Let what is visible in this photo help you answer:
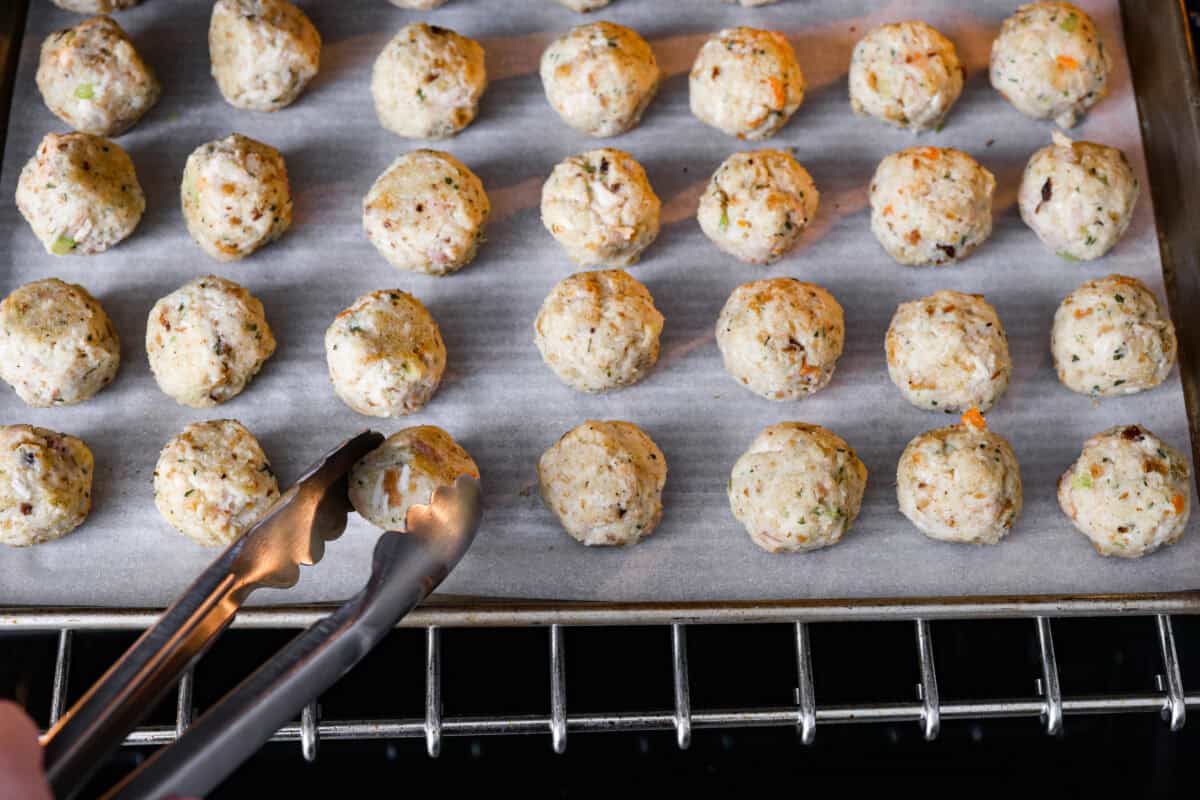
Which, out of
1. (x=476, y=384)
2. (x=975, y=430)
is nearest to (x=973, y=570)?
(x=975, y=430)

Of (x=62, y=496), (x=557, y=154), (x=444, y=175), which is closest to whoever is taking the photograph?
(x=62, y=496)

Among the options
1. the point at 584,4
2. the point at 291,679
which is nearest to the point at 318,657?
the point at 291,679

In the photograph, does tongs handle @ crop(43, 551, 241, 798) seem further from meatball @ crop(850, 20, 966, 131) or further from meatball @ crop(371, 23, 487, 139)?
meatball @ crop(850, 20, 966, 131)

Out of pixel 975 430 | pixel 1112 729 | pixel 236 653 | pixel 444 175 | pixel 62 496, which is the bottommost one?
pixel 1112 729

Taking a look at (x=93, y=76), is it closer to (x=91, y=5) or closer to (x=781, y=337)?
(x=91, y=5)

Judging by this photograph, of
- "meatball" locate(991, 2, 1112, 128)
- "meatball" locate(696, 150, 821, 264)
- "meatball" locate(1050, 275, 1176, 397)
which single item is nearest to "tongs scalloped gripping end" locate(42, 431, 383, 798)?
"meatball" locate(696, 150, 821, 264)

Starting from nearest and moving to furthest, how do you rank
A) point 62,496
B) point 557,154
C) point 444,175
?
point 62,496 < point 444,175 < point 557,154

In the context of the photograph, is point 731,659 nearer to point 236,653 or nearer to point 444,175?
point 236,653
